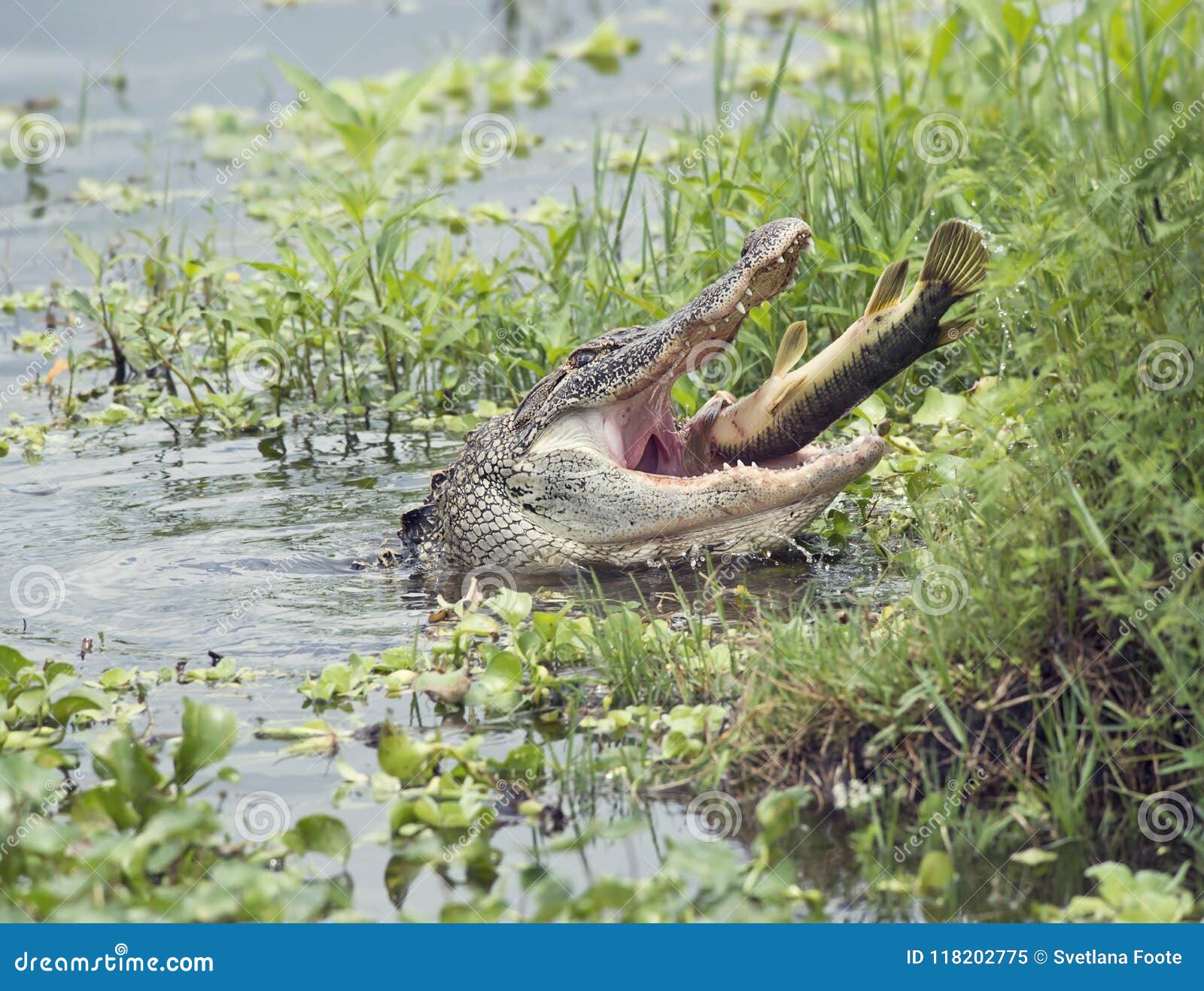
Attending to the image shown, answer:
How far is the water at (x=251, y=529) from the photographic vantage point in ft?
13.2

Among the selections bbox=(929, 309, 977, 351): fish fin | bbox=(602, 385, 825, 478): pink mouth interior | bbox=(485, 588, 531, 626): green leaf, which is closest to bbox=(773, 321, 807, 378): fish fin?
bbox=(602, 385, 825, 478): pink mouth interior

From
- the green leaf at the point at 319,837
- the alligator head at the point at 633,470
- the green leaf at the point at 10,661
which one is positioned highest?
the alligator head at the point at 633,470

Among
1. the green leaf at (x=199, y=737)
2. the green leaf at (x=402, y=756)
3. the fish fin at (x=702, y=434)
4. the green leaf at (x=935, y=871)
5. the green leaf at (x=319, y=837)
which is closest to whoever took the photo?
the green leaf at (x=935, y=871)

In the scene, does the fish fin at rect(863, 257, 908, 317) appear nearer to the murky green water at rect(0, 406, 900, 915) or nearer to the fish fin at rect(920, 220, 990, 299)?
the fish fin at rect(920, 220, 990, 299)

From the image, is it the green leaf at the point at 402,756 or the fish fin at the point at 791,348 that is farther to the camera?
the fish fin at the point at 791,348

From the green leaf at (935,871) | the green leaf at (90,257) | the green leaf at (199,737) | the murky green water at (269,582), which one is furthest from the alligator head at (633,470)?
the green leaf at (90,257)

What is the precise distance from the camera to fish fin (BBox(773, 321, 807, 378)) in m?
5.57

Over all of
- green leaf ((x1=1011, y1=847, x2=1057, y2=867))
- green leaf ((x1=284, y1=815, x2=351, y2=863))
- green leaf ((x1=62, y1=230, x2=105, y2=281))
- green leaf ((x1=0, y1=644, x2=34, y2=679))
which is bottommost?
green leaf ((x1=1011, y1=847, x2=1057, y2=867))

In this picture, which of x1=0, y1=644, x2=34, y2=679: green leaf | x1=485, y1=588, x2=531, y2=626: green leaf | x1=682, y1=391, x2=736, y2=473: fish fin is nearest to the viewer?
x1=0, y1=644, x2=34, y2=679: green leaf

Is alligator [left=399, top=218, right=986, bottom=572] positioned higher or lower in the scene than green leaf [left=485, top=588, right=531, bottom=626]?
higher

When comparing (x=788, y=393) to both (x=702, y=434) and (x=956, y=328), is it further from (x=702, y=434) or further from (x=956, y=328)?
(x=956, y=328)

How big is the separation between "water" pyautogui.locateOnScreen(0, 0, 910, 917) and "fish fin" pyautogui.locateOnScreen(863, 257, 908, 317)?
3.28 feet

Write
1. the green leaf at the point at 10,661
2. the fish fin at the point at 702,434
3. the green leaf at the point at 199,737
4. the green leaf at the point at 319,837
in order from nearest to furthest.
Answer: the green leaf at the point at 319,837 < the green leaf at the point at 199,737 < the green leaf at the point at 10,661 < the fish fin at the point at 702,434

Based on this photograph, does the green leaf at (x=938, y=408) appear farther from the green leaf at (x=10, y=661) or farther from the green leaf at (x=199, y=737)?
the green leaf at (x=10, y=661)
